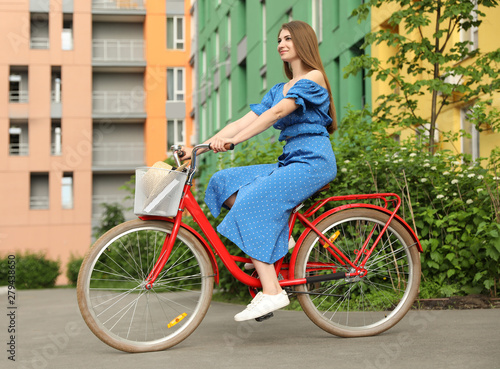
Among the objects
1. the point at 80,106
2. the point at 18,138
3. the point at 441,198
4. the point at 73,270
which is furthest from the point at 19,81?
the point at 441,198

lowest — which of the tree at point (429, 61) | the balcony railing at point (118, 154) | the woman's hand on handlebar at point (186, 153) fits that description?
the woman's hand on handlebar at point (186, 153)

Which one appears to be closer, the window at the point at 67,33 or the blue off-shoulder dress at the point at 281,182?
the blue off-shoulder dress at the point at 281,182

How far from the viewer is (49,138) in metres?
37.9

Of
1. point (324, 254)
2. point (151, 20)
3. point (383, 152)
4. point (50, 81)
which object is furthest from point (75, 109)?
point (324, 254)

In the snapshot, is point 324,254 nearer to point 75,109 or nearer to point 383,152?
point 383,152

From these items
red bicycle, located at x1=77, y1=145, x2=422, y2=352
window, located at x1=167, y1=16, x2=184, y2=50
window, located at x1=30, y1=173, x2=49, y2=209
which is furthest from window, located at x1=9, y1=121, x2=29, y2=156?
red bicycle, located at x1=77, y1=145, x2=422, y2=352

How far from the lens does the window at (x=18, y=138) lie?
126ft

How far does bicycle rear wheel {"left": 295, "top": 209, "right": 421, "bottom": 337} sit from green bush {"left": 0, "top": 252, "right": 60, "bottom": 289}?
2733 cm

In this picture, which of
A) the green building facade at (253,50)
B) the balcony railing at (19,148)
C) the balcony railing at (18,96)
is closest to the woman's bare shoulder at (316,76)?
the green building facade at (253,50)

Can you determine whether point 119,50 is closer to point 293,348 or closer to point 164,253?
point 164,253

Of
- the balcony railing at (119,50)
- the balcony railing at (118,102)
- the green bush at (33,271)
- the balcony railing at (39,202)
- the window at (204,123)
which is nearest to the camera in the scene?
the green bush at (33,271)

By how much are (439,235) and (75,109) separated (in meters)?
34.3

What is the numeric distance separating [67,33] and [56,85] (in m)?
3.19

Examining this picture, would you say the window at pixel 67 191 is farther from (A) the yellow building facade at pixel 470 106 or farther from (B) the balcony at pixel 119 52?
(A) the yellow building facade at pixel 470 106
